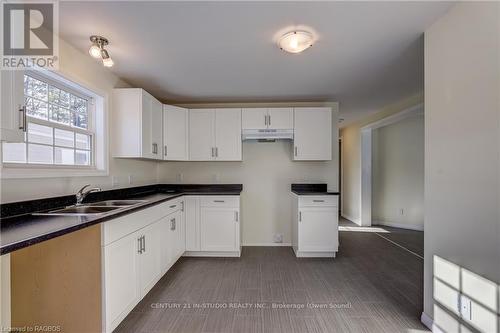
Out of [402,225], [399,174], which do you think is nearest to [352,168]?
[399,174]

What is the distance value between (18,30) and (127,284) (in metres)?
1.81

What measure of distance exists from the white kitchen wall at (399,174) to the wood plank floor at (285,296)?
1.99 m

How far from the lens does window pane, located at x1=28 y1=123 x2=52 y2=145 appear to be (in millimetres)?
1717

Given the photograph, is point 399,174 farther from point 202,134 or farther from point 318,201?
point 202,134

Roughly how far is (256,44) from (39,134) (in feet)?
6.30

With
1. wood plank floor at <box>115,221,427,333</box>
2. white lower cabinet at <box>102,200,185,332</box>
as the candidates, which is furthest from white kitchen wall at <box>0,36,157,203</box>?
wood plank floor at <box>115,221,427,333</box>

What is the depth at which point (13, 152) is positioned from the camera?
1.57 m

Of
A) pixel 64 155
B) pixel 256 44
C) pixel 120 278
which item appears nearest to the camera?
pixel 120 278

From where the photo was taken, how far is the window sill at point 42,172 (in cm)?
149

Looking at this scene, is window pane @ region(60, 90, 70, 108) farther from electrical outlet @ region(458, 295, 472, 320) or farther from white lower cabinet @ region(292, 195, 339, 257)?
electrical outlet @ region(458, 295, 472, 320)

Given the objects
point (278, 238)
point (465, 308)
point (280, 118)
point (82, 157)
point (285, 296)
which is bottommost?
point (285, 296)

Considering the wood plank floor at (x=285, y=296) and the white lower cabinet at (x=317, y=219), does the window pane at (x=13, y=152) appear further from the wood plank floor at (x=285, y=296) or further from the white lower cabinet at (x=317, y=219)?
the white lower cabinet at (x=317, y=219)

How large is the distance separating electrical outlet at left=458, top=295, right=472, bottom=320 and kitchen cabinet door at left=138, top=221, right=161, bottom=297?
2.37 m

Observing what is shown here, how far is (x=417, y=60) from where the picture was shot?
2.22 m
